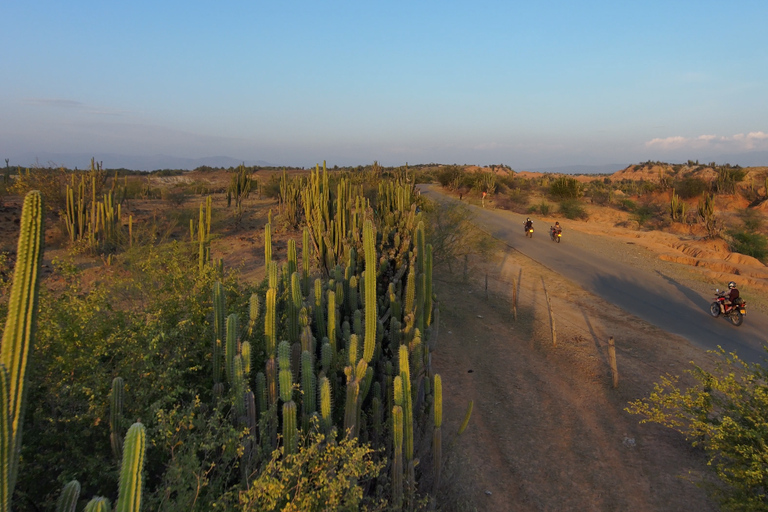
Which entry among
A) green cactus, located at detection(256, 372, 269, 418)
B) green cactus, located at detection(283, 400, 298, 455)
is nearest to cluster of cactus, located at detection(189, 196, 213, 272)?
green cactus, located at detection(256, 372, 269, 418)

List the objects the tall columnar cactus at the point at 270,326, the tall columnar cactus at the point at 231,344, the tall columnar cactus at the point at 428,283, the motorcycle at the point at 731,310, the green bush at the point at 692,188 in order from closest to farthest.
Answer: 1. the tall columnar cactus at the point at 231,344
2. the tall columnar cactus at the point at 270,326
3. the tall columnar cactus at the point at 428,283
4. the motorcycle at the point at 731,310
5. the green bush at the point at 692,188

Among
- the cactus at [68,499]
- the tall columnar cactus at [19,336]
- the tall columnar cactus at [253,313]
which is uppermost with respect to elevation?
the tall columnar cactus at [19,336]

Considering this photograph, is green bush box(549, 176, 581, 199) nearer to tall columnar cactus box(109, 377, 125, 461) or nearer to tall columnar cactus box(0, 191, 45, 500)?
tall columnar cactus box(109, 377, 125, 461)

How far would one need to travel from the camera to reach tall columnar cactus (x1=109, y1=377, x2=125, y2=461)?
345cm

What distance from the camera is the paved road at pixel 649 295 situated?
35.3ft

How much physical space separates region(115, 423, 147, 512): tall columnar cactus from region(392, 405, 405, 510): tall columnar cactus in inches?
92.3

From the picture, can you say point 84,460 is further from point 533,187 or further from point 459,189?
point 533,187

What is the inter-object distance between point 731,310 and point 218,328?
40.6 feet

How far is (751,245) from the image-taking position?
19.9 metres

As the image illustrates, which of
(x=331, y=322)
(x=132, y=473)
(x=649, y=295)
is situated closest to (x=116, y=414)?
(x=132, y=473)

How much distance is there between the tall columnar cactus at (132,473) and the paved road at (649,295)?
8.75m

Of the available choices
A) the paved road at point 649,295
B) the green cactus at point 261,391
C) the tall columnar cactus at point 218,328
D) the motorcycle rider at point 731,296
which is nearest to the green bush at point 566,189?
the paved road at point 649,295

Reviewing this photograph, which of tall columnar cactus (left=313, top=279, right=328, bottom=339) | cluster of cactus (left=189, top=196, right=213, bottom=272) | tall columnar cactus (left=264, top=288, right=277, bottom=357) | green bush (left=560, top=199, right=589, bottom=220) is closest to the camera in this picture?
tall columnar cactus (left=264, top=288, right=277, bottom=357)

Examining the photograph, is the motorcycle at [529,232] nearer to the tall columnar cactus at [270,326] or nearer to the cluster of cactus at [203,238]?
the cluster of cactus at [203,238]
